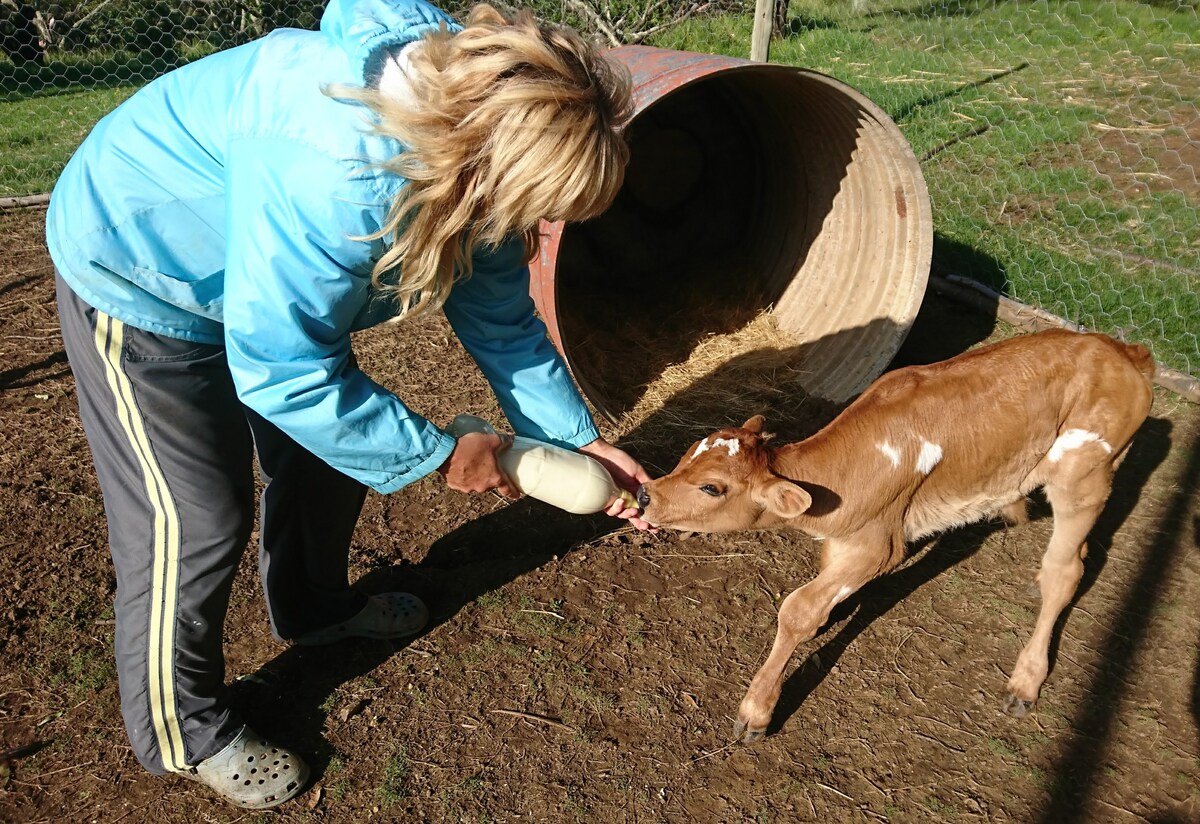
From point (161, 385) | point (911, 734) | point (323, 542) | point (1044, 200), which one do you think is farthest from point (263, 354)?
point (1044, 200)

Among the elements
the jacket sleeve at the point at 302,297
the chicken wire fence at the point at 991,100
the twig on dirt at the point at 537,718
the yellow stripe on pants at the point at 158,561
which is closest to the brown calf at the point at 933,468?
the twig on dirt at the point at 537,718

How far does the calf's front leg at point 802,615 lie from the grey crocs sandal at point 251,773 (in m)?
1.60

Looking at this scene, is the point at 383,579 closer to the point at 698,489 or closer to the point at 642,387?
the point at 698,489

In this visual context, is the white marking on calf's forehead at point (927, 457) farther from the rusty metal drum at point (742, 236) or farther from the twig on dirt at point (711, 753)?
the rusty metal drum at point (742, 236)

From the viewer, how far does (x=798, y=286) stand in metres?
6.38

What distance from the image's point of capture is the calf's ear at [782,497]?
11.2 feet

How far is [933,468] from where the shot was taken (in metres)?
3.83

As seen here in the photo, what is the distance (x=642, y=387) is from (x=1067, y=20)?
310 inches

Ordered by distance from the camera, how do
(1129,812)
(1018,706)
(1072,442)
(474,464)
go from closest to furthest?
(474,464) → (1129,812) → (1018,706) → (1072,442)

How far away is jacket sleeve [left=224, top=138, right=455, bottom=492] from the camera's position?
7.07ft

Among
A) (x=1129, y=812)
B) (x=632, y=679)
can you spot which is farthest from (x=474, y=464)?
(x=1129, y=812)

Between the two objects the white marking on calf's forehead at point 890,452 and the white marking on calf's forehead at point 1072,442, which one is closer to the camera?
the white marking on calf's forehead at point 890,452

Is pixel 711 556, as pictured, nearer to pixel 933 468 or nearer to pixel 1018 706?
pixel 933 468

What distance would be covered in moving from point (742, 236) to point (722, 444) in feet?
12.5
